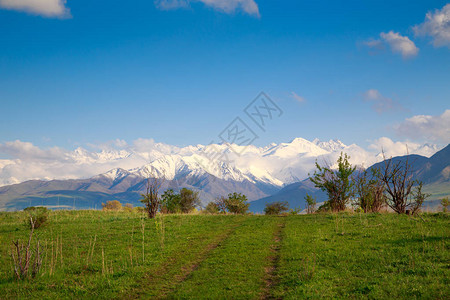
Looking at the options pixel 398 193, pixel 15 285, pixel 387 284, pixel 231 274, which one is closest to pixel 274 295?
pixel 231 274

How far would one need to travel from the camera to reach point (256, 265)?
13359mm

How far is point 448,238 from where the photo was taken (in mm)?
15031

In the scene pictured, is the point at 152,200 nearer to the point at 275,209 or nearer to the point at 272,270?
the point at 272,270

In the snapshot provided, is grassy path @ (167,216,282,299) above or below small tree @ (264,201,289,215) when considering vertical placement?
above

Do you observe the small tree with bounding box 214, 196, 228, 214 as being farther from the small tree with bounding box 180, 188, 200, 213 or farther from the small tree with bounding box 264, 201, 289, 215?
the small tree with bounding box 180, 188, 200, 213

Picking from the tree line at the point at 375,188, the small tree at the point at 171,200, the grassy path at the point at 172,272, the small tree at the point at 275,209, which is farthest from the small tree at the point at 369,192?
the small tree at the point at 171,200

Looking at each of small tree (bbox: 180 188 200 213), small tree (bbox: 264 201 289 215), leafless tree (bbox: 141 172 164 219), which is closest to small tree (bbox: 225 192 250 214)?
small tree (bbox: 264 201 289 215)

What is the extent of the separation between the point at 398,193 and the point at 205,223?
17.6 meters

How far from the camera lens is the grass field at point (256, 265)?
10461 millimetres

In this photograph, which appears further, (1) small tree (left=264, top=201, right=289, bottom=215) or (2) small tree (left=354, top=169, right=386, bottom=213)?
(1) small tree (left=264, top=201, right=289, bottom=215)

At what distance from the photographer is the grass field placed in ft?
34.3

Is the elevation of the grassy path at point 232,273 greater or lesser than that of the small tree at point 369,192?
lesser

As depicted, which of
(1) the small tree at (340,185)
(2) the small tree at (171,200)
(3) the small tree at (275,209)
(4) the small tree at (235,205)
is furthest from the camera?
(2) the small tree at (171,200)

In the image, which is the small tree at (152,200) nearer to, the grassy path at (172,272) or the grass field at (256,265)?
the grass field at (256,265)
